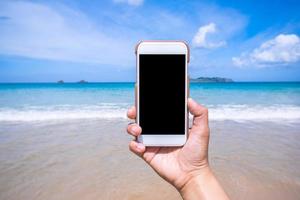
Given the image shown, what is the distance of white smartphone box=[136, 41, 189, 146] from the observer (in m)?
2.51

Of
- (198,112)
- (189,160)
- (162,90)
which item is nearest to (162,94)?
(162,90)

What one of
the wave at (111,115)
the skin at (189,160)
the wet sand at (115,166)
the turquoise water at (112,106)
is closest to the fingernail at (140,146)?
the skin at (189,160)

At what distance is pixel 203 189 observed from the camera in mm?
2201

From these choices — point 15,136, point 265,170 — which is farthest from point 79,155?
point 265,170

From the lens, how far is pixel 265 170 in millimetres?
5293

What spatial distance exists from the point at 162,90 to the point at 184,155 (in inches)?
23.8

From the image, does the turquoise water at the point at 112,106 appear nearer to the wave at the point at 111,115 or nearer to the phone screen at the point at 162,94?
the wave at the point at 111,115

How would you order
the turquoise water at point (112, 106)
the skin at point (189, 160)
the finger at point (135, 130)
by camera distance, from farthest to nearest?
the turquoise water at point (112, 106) < the finger at point (135, 130) < the skin at point (189, 160)

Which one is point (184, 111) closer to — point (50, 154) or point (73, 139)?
point (50, 154)

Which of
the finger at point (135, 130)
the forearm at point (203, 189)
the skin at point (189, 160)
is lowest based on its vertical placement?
the forearm at point (203, 189)

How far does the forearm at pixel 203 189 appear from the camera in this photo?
7.00 feet

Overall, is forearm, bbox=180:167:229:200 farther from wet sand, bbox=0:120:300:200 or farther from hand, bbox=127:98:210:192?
wet sand, bbox=0:120:300:200

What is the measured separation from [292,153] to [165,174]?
16.5ft

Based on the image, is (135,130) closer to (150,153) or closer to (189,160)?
(150,153)
